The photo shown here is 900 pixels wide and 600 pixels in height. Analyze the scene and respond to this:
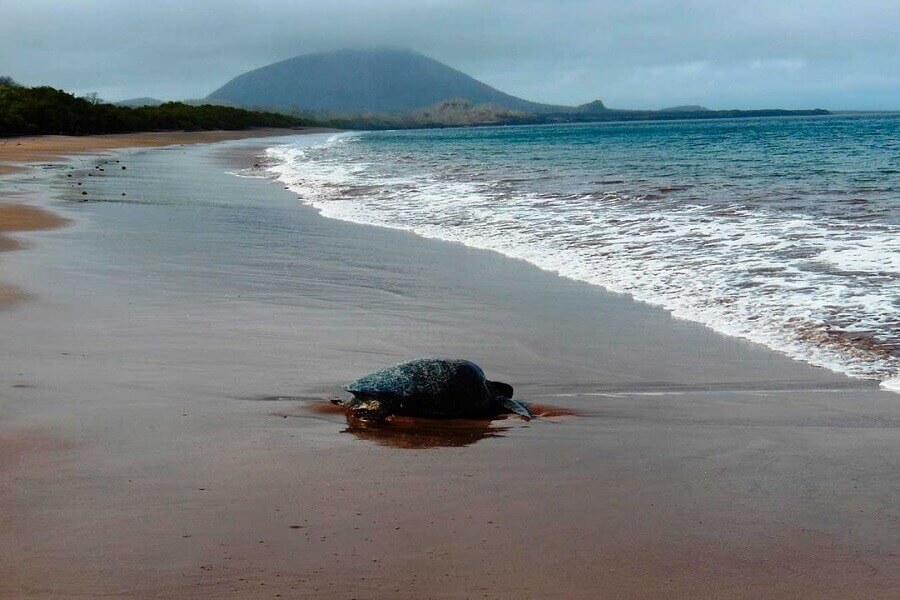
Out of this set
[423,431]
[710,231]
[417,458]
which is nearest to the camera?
[417,458]

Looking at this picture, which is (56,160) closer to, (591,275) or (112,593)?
(591,275)

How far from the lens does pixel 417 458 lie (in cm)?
448

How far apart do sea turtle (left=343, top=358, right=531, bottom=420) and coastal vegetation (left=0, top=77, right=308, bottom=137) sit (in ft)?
161

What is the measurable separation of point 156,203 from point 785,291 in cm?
1153

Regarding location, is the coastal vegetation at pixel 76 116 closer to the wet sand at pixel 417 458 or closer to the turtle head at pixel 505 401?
the wet sand at pixel 417 458

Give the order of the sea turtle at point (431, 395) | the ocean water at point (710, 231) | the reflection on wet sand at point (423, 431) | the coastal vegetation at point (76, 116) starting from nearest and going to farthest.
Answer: the reflection on wet sand at point (423, 431), the sea turtle at point (431, 395), the ocean water at point (710, 231), the coastal vegetation at point (76, 116)

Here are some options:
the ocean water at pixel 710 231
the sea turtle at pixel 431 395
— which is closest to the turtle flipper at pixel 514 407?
the sea turtle at pixel 431 395

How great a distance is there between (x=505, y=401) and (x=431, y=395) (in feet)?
1.40

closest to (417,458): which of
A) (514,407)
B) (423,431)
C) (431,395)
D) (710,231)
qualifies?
(423,431)

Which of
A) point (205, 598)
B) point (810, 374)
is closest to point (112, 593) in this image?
point (205, 598)

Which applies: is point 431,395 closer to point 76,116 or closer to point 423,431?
point 423,431

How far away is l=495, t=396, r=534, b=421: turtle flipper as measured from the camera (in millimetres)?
5141

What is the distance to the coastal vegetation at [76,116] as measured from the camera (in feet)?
167

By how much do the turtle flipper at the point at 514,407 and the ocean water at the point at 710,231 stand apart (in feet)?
7.11
